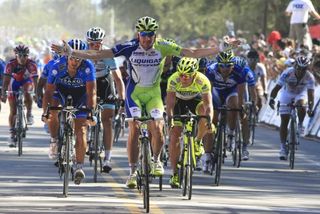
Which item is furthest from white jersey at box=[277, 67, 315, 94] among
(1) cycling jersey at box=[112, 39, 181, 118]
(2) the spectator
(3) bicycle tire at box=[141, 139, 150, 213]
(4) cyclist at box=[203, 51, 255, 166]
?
(2) the spectator

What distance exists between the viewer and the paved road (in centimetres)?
1630

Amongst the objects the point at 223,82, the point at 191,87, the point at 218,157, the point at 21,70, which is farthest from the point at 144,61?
the point at 21,70

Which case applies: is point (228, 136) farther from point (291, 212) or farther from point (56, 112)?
point (291, 212)

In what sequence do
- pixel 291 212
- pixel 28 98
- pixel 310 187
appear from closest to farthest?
pixel 291 212
pixel 310 187
pixel 28 98

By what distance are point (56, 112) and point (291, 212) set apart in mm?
4880

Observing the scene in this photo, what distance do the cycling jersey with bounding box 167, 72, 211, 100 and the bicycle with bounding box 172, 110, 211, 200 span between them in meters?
0.50

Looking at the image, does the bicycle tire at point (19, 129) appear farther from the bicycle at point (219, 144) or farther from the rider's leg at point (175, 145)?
the rider's leg at point (175, 145)

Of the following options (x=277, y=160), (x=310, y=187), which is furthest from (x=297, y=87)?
(x=310, y=187)

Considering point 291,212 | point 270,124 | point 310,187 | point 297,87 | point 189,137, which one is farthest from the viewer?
point 270,124

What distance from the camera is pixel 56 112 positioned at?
20.0 m

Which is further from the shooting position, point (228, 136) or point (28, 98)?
point (28, 98)

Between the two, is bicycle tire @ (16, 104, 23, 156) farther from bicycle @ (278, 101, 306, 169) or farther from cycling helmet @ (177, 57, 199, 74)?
cycling helmet @ (177, 57, 199, 74)

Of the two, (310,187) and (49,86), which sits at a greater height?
(49,86)

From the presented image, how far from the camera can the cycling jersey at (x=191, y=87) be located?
18547 millimetres
